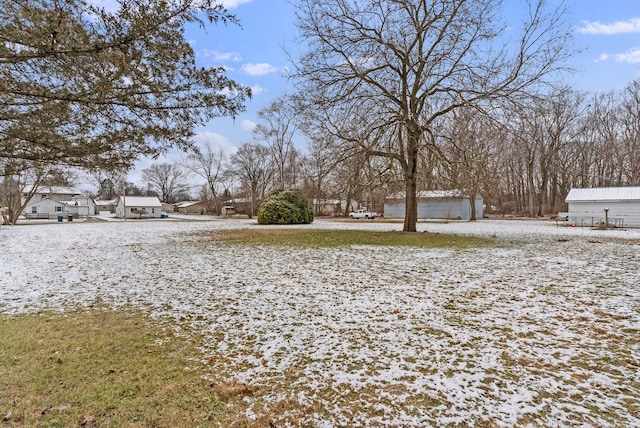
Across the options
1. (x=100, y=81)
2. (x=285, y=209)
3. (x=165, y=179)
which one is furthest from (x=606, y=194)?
(x=165, y=179)

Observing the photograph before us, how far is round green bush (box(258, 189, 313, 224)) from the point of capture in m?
22.3

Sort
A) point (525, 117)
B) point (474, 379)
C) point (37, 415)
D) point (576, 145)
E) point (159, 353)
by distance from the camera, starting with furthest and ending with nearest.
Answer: point (576, 145) < point (525, 117) < point (159, 353) < point (474, 379) < point (37, 415)

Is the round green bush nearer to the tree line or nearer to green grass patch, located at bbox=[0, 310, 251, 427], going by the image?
the tree line

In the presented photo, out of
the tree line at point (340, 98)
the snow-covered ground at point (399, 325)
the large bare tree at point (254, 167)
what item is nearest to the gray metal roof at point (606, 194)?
the tree line at point (340, 98)

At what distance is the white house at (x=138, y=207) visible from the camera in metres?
48.9

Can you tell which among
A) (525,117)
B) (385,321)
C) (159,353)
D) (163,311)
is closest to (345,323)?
(385,321)

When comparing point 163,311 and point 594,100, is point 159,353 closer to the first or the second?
point 163,311

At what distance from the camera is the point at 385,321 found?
427 cm

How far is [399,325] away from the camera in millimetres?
4129

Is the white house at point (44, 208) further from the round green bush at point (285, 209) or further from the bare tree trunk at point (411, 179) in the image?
the bare tree trunk at point (411, 179)

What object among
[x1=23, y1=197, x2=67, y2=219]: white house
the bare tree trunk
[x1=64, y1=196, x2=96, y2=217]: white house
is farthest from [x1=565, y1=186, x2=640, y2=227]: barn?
[x1=64, y1=196, x2=96, y2=217]: white house

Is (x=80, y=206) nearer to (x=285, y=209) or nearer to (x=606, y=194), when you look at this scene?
(x=285, y=209)

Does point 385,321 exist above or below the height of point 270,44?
below

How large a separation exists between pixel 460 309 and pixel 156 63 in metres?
5.17
